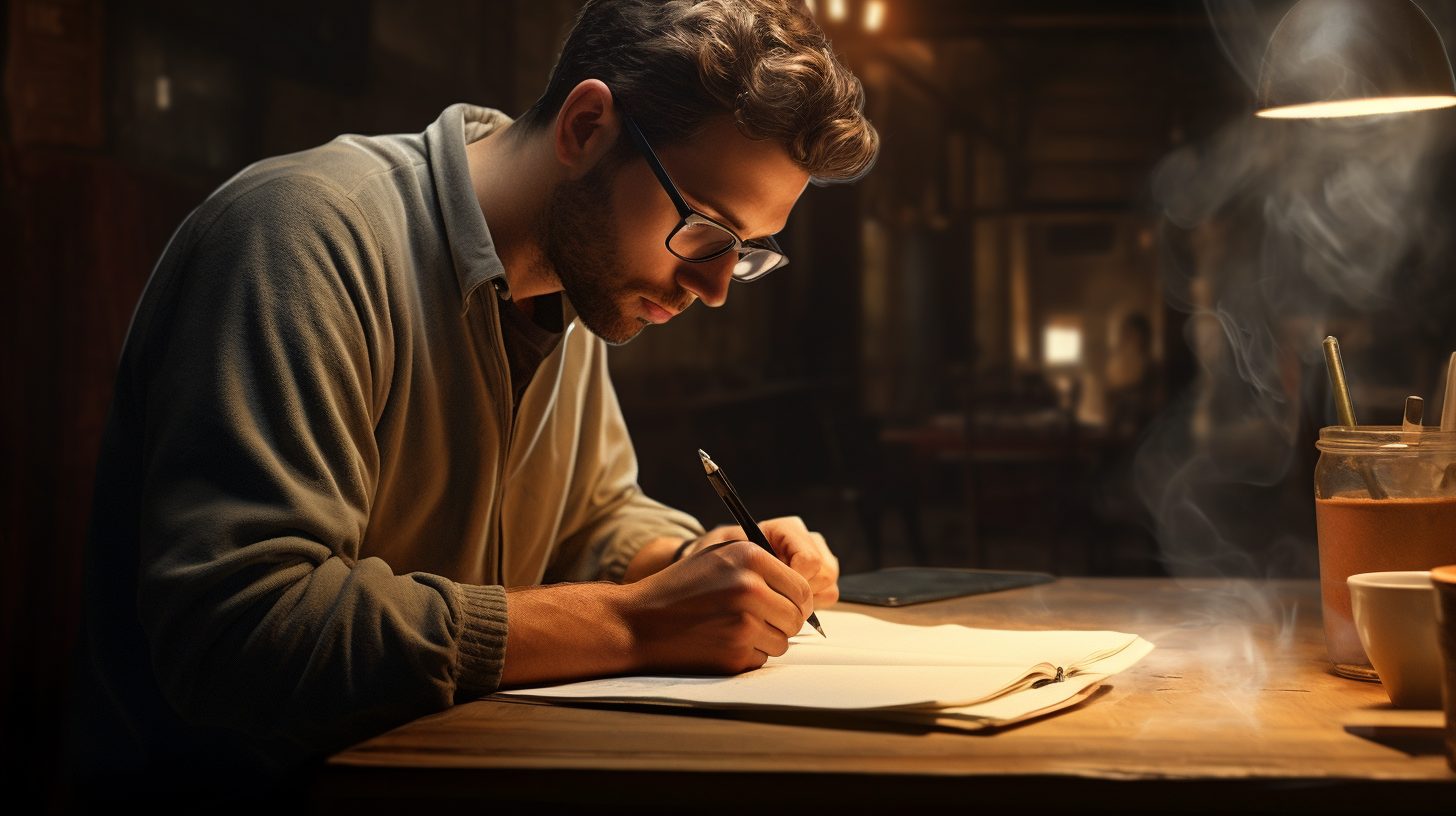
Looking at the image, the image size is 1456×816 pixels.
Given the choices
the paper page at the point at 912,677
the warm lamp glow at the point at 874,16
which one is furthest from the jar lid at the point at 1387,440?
→ the warm lamp glow at the point at 874,16

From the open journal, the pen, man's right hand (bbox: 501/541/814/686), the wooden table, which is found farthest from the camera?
the pen

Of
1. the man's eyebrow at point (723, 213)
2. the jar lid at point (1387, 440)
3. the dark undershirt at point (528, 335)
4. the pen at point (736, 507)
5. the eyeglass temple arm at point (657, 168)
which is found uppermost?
the eyeglass temple arm at point (657, 168)

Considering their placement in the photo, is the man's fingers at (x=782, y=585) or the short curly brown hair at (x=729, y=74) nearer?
the man's fingers at (x=782, y=585)

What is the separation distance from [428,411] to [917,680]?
657 millimetres

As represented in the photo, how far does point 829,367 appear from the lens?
5.16m

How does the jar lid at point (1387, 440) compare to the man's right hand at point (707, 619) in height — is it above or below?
above

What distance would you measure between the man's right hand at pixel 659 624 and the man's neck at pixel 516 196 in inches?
20.4

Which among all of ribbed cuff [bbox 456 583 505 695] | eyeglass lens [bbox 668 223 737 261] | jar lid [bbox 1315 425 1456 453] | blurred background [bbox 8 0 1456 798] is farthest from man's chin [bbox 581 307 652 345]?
blurred background [bbox 8 0 1456 798]

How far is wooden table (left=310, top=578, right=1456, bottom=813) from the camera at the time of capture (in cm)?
72

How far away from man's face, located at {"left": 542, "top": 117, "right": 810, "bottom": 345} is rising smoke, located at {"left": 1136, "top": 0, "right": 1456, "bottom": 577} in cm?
398

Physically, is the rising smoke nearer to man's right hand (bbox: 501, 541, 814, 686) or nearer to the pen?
the pen

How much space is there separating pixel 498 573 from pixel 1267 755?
102 centimetres

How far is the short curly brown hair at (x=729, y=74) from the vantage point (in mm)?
1296

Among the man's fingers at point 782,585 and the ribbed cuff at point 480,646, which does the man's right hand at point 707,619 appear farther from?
the ribbed cuff at point 480,646
